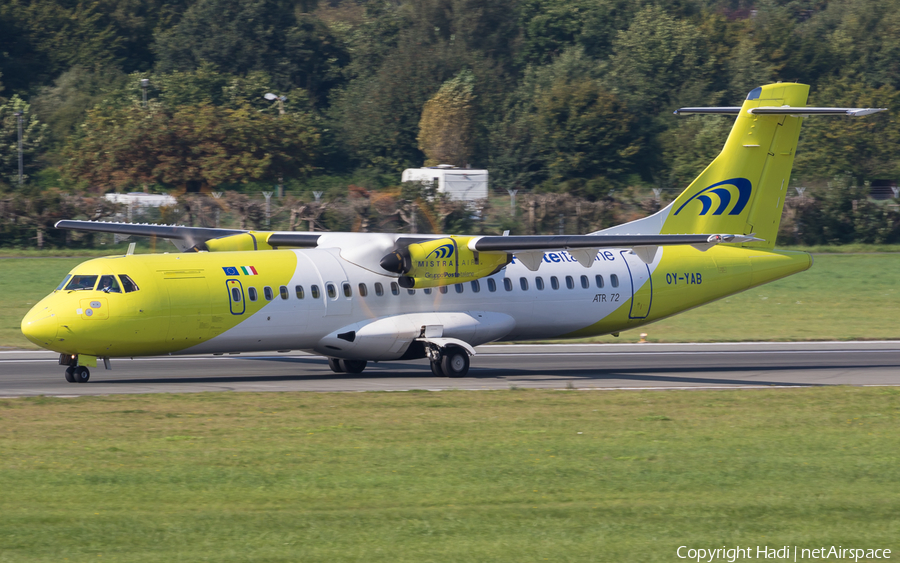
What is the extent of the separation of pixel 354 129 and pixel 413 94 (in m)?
5.94

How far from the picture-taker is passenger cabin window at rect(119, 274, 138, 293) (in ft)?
66.4

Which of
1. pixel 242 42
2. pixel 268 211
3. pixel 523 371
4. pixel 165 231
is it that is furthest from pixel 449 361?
pixel 242 42

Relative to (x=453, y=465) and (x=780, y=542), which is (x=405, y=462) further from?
(x=780, y=542)

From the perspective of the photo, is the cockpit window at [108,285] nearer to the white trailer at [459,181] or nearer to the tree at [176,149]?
the white trailer at [459,181]

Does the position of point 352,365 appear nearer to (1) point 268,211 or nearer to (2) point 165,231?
(2) point 165,231

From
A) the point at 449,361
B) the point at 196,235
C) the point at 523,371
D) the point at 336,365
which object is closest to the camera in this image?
the point at 449,361

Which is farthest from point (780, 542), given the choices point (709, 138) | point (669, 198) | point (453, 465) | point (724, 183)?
point (709, 138)

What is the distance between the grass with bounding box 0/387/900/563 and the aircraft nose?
148 centimetres

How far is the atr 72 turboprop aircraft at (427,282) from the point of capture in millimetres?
20391

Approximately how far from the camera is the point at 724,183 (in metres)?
26.6

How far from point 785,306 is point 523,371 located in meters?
18.1

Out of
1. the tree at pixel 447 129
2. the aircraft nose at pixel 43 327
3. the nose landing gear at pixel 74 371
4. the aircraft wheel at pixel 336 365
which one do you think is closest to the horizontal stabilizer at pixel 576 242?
the aircraft wheel at pixel 336 365

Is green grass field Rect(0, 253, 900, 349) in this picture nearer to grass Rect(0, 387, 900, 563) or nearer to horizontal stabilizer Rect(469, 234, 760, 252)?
horizontal stabilizer Rect(469, 234, 760, 252)

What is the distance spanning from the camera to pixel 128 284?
2030 centimetres
